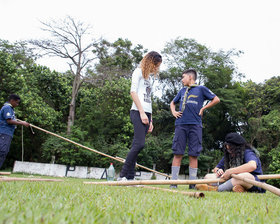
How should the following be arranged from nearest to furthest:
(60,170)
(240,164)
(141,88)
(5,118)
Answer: (240,164), (141,88), (5,118), (60,170)

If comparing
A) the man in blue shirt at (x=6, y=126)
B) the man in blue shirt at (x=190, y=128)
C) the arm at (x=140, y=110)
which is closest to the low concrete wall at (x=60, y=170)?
the man in blue shirt at (x=6, y=126)

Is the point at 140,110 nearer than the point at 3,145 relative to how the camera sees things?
Yes

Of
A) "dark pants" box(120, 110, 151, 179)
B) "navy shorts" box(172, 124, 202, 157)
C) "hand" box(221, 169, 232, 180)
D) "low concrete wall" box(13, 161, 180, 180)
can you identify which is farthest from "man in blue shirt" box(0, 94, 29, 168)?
"low concrete wall" box(13, 161, 180, 180)

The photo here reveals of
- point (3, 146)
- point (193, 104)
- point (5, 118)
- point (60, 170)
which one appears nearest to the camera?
point (193, 104)

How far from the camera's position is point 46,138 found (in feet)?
54.7

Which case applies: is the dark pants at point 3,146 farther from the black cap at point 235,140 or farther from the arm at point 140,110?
the black cap at point 235,140

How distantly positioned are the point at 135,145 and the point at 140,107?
58cm

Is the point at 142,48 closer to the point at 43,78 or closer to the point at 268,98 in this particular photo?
the point at 43,78

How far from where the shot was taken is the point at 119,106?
55.7ft

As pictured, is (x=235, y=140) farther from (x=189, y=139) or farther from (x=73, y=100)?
(x=73, y=100)

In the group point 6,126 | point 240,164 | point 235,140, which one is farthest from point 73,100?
point 240,164

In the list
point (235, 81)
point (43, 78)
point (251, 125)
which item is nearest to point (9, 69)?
point (43, 78)

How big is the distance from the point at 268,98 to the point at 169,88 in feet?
29.6

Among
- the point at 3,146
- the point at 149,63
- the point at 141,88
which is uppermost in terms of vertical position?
the point at 149,63
